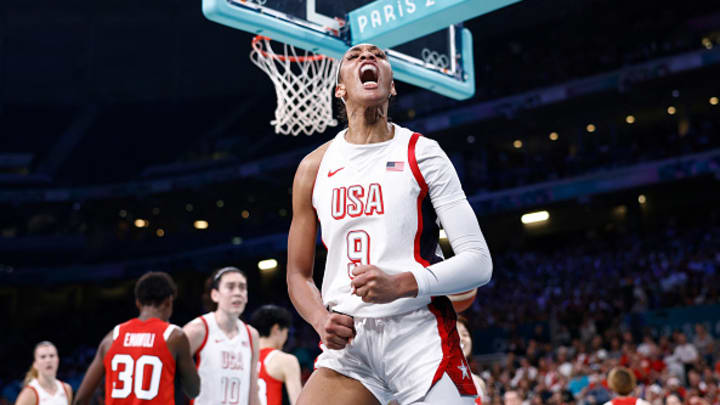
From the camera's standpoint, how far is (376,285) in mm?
1997

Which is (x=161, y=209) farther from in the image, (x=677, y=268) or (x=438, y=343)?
(x=438, y=343)

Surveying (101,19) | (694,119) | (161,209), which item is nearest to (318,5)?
(694,119)

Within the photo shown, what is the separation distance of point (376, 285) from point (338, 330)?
0.21m

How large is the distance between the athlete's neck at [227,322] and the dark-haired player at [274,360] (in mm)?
459

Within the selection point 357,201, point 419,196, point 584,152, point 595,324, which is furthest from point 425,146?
point 584,152

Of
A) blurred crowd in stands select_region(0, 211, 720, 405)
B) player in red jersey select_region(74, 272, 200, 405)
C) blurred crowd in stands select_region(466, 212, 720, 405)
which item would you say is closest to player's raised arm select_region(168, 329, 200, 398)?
player in red jersey select_region(74, 272, 200, 405)

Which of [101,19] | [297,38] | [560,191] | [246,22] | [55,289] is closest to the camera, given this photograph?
[246,22]

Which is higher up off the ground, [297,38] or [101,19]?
[101,19]

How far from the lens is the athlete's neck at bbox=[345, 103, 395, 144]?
245cm

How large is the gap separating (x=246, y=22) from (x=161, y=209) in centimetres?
2737

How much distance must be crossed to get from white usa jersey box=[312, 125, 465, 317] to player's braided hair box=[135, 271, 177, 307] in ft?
8.14

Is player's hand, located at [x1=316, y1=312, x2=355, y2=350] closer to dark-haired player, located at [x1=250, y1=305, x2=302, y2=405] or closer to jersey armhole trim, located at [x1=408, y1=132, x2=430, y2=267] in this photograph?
jersey armhole trim, located at [x1=408, y1=132, x2=430, y2=267]

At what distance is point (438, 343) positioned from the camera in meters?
2.23

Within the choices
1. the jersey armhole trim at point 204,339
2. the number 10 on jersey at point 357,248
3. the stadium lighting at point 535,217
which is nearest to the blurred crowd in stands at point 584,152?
the stadium lighting at point 535,217
